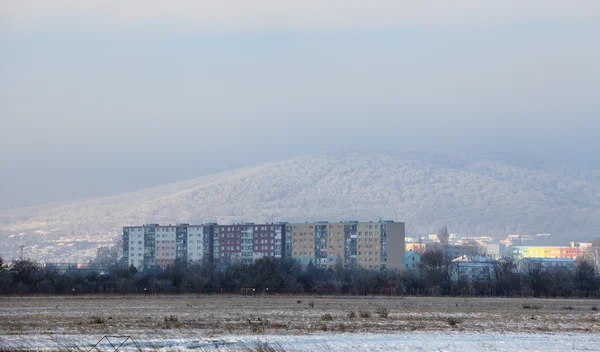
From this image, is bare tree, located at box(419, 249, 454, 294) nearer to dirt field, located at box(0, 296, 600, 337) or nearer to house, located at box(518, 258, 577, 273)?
house, located at box(518, 258, 577, 273)

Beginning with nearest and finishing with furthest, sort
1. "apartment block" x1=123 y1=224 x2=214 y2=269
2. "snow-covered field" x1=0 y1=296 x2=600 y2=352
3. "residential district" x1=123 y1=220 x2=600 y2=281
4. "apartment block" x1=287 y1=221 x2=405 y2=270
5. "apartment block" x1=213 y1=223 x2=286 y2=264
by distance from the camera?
"snow-covered field" x1=0 y1=296 x2=600 y2=352 → "apartment block" x1=287 y1=221 x2=405 y2=270 → "residential district" x1=123 y1=220 x2=600 y2=281 → "apartment block" x1=213 y1=223 x2=286 y2=264 → "apartment block" x1=123 y1=224 x2=214 y2=269

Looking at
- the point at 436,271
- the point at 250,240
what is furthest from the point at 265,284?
the point at 250,240

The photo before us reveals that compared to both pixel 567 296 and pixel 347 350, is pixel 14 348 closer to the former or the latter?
pixel 347 350

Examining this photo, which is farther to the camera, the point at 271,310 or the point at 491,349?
the point at 271,310

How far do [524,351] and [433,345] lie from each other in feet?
8.59

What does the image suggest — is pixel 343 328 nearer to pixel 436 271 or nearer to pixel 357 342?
pixel 357 342

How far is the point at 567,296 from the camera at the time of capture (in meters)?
75.6

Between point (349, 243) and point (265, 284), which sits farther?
point (349, 243)

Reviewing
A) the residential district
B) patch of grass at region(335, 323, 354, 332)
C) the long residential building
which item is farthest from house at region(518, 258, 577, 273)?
patch of grass at region(335, 323, 354, 332)

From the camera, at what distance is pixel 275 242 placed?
7092 inches

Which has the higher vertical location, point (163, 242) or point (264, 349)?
point (163, 242)

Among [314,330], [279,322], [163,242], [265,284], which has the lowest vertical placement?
[314,330]

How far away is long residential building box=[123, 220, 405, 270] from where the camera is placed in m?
172

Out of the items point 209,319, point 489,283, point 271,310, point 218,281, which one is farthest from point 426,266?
point 209,319
